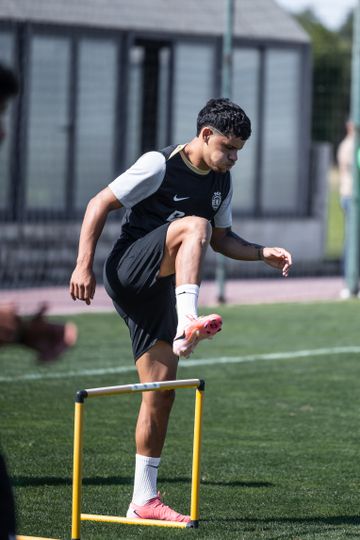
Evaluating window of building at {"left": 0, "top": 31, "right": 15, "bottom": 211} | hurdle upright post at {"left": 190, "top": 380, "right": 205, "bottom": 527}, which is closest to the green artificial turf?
hurdle upright post at {"left": 190, "top": 380, "right": 205, "bottom": 527}

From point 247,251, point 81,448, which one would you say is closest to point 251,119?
point 247,251

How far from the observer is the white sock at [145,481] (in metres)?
6.14

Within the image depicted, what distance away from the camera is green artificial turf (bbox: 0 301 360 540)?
622 centimetres

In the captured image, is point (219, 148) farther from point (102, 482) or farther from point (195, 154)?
point (102, 482)

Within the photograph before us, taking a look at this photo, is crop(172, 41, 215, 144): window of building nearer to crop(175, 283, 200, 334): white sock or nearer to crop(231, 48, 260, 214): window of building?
crop(231, 48, 260, 214): window of building

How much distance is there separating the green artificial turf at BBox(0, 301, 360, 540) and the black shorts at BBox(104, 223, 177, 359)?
0.90 metres

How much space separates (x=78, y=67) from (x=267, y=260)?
12.3 meters

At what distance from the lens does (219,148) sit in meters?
6.00

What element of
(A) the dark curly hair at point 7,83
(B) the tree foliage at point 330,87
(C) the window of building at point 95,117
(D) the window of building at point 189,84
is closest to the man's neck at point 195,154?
(A) the dark curly hair at point 7,83

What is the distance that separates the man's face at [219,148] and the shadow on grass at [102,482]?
186cm

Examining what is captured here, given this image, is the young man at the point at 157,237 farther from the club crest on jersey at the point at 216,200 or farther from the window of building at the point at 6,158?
the window of building at the point at 6,158

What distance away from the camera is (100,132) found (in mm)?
18547

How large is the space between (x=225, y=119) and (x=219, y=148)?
137 millimetres

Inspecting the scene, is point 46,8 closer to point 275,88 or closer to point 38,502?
point 275,88
